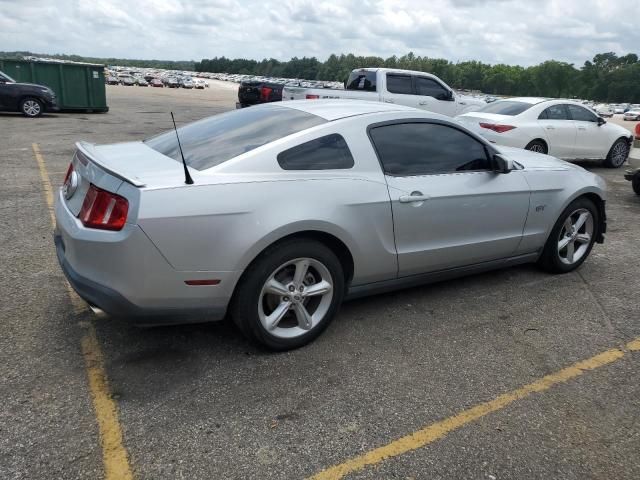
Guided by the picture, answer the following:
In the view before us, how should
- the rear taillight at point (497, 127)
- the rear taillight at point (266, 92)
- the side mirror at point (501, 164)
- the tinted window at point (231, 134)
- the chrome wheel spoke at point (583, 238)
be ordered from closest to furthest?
1. the tinted window at point (231, 134)
2. the side mirror at point (501, 164)
3. the chrome wheel spoke at point (583, 238)
4. the rear taillight at point (497, 127)
5. the rear taillight at point (266, 92)

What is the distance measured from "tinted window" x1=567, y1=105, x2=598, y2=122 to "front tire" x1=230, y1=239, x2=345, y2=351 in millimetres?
9427

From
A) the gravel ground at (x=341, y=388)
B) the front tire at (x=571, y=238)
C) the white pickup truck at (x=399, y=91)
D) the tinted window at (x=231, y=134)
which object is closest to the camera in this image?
the gravel ground at (x=341, y=388)

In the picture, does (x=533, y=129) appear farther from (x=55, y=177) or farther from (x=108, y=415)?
(x=108, y=415)

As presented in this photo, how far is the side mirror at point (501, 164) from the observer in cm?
409

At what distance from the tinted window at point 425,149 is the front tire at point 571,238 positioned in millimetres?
1091

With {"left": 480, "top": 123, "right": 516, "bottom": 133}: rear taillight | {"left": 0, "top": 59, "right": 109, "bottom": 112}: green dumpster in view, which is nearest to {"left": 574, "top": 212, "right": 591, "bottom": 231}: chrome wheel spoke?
{"left": 480, "top": 123, "right": 516, "bottom": 133}: rear taillight

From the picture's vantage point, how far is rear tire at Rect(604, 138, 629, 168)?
38.7 feet

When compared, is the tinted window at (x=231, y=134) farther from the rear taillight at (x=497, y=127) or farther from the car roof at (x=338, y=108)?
the rear taillight at (x=497, y=127)

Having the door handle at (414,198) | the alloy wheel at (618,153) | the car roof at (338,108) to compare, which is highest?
the car roof at (338,108)

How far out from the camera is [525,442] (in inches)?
103

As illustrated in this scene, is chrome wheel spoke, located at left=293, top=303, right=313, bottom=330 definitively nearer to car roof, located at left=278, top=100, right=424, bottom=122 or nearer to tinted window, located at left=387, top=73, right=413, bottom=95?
car roof, located at left=278, top=100, right=424, bottom=122

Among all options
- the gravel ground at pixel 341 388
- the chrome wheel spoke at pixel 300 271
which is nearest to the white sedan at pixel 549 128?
the gravel ground at pixel 341 388

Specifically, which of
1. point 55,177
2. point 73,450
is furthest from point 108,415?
point 55,177

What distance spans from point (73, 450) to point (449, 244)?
272 cm
